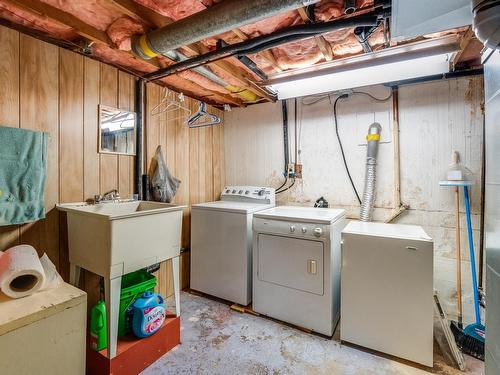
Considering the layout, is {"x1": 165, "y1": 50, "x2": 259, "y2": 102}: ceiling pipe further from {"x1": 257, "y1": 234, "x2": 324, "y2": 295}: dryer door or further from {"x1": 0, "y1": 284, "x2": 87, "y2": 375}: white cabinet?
{"x1": 0, "y1": 284, "x2": 87, "y2": 375}: white cabinet

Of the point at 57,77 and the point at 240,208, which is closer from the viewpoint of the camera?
the point at 57,77

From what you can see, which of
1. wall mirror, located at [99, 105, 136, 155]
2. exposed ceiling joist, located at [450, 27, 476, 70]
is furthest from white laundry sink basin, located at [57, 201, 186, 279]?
exposed ceiling joist, located at [450, 27, 476, 70]

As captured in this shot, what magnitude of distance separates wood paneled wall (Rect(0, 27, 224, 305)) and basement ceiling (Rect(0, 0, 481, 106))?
137mm

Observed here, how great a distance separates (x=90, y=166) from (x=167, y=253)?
0.96 meters

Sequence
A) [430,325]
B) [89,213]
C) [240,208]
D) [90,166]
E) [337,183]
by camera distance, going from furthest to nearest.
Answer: [337,183] < [240,208] < [90,166] < [430,325] < [89,213]

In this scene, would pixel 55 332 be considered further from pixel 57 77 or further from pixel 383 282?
pixel 383 282

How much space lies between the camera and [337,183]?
9.21ft

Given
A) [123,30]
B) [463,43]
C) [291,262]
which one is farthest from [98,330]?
[463,43]

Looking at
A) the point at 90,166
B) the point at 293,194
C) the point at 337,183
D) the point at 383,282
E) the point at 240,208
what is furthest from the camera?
the point at 293,194

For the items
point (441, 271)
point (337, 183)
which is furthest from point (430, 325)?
point (337, 183)

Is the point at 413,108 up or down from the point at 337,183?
up

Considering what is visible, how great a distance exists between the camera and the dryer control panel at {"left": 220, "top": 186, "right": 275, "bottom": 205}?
2.96 meters

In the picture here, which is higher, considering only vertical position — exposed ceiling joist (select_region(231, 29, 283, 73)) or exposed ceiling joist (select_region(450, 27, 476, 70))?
exposed ceiling joist (select_region(231, 29, 283, 73))

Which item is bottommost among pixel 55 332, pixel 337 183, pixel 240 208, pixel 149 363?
pixel 149 363
